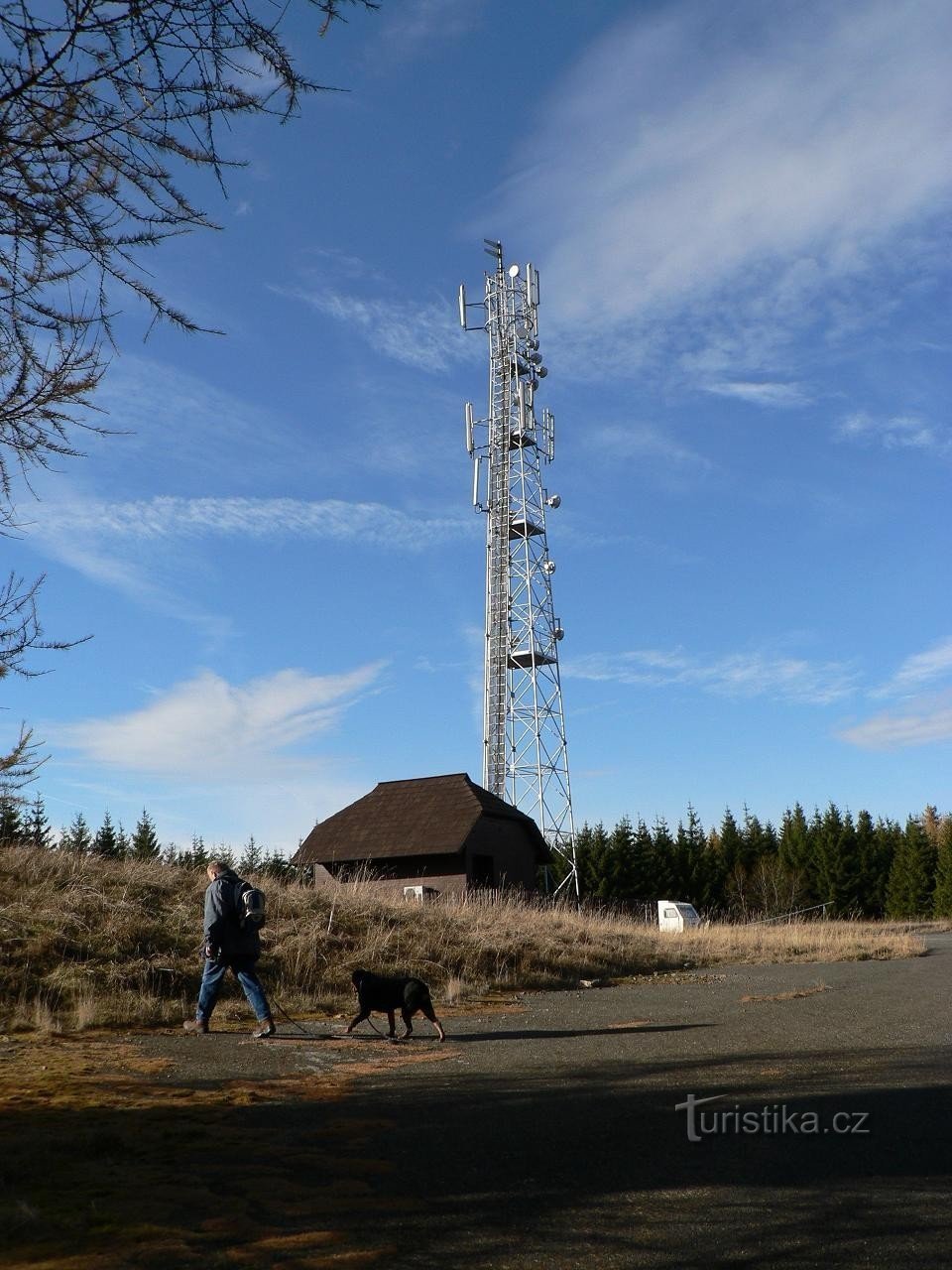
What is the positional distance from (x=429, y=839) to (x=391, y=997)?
75.5 ft

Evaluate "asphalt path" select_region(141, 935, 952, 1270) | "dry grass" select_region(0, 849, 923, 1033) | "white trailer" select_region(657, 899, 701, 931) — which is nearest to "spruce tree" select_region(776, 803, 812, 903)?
"white trailer" select_region(657, 899, 701, 931)

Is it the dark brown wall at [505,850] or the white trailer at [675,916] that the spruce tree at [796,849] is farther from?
the dark brown wall at [505,850]

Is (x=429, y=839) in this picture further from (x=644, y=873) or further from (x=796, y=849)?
(x=796, y=849)

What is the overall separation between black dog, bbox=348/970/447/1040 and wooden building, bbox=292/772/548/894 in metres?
21.4

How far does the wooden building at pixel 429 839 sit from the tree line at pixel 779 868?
2489cm

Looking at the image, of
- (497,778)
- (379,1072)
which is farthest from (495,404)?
(379,1072)

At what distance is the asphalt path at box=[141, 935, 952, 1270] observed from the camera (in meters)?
4.41

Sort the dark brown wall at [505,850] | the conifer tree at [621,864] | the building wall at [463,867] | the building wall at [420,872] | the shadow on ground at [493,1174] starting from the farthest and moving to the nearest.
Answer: the conifer tree at [621,864]
the dark brown wall at [505,850]
the building wall at [463,867]
the building wall at [420,872]
the shadow on ground at [493,1174]

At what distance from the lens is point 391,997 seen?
10.6m

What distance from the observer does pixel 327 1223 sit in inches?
183

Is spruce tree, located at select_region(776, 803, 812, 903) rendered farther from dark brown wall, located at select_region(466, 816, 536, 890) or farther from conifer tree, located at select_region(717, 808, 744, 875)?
dark brown wall, located at select_region(466, 816, 536, 890)

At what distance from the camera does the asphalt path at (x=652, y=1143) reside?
441 cm

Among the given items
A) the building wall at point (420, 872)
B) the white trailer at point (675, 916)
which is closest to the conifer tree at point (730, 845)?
the white trailer at point (675, 916)

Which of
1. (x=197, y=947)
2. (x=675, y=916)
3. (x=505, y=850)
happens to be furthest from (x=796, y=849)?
(x=197, y=947)
